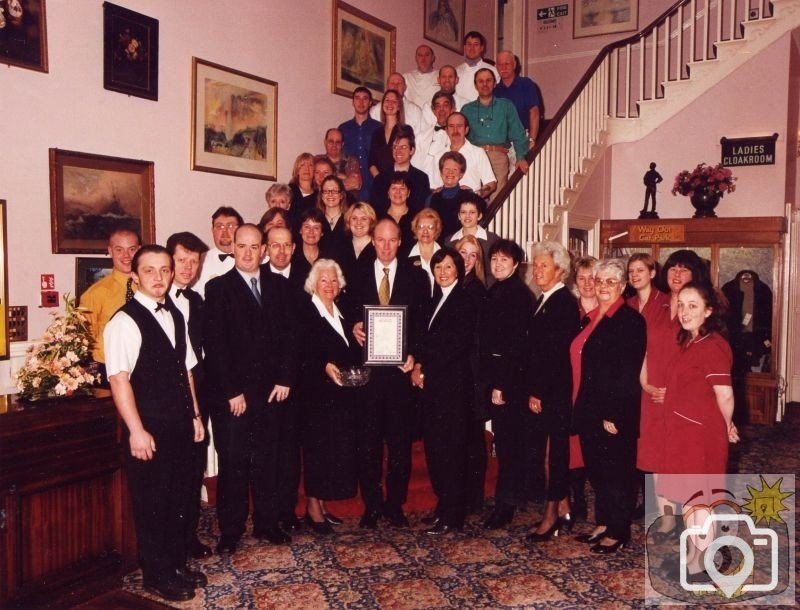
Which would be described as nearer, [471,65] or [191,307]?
[191,307]

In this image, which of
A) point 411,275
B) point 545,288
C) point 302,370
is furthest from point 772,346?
point 302,370

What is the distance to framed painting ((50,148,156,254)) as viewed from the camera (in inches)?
186

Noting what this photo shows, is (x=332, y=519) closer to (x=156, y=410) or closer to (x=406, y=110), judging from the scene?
(x=156, y=410)

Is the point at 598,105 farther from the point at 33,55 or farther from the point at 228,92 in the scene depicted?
the point at 33,55

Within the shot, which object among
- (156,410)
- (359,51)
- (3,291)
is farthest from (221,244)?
(359,51)

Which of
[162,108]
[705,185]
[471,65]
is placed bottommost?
[705,185]

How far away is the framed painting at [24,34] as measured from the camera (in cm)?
433

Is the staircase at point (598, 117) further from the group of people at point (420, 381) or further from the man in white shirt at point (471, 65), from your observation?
the group of people at point (420, 381)

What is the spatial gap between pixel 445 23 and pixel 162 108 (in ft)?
16.2

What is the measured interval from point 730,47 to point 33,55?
23.0 ft

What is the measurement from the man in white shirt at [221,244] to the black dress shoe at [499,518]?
228 cm

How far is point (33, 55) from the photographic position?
452 cm

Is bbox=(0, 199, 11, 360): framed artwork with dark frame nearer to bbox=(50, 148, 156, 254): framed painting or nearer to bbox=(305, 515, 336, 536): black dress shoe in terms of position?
bbox=(50, 148, 156, 254): framed painting

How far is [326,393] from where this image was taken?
391cm
